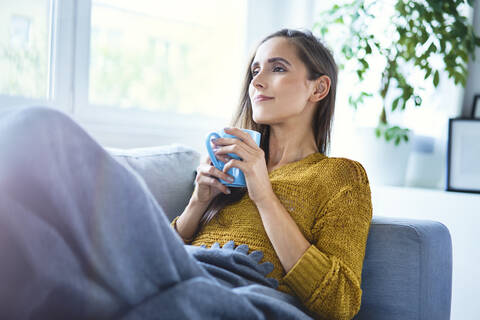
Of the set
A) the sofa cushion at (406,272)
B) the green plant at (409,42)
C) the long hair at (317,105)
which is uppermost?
the green plant at (409,42)

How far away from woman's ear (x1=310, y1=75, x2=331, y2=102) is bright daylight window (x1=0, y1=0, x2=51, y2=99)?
102cm

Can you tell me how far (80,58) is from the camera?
185 cm

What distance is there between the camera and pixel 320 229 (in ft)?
3.73

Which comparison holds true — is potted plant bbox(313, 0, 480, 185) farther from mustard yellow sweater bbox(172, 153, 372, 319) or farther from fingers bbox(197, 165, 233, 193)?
fingers bbox(197, 165, 233, 193)

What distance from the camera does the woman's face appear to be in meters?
1.34

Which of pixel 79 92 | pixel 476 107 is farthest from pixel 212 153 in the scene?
pixel 476 107

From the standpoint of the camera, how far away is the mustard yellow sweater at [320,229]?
103cm

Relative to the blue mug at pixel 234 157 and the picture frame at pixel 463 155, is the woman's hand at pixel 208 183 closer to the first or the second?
the blue mug at pixel 234 157

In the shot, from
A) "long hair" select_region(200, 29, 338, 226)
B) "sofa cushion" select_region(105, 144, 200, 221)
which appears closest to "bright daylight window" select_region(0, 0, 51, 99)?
"sofa cushion" select_region(105, 144, 200, 221)

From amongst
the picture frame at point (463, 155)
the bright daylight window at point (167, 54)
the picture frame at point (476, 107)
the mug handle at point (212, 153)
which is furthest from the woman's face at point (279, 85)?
the picture frame at point (476, 107)

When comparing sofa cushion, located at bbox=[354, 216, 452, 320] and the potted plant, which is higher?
the potted plant

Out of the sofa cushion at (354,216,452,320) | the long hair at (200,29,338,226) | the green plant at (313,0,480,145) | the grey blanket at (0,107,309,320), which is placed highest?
the green plant at (313,0,480,145)

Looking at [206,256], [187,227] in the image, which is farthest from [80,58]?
[206,256]

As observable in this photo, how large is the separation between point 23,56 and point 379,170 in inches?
59.8
